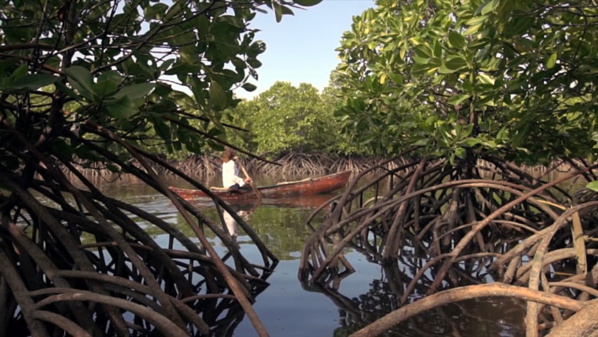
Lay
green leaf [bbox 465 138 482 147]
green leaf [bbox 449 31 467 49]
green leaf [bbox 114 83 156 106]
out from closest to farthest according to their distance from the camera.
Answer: green leaf [bbox 114 83 156 106], green leaf [bbox 449 31 467 49], green leaf [bbox 465 138 482 147]

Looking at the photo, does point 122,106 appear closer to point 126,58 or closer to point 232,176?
point 126,58

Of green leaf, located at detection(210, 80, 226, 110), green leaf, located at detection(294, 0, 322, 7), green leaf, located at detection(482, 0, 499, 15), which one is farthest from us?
green leaf, located at detection(210, 80, 226, 110)

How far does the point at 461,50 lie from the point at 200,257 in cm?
257

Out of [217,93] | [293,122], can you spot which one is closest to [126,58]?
[217,93]

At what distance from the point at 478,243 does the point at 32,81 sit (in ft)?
16.8

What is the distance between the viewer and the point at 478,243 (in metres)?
6.14

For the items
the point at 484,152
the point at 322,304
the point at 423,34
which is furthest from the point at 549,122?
the point at 322,304

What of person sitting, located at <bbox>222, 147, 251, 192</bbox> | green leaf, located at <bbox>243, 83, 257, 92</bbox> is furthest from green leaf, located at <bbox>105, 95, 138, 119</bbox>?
person sitting, located at <bbox>222, 147, 251, 192</bbox>

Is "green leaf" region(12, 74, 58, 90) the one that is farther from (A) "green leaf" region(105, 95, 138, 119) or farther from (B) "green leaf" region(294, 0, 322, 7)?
(B) "green leaf" region(294, 0, 322, 7)

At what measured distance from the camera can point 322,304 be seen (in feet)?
15.2

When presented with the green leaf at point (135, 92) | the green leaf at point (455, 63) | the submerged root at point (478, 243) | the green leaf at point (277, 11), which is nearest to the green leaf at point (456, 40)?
the green leaf at point (455, 63)

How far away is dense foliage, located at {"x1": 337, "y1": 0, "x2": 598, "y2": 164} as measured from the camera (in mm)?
3592

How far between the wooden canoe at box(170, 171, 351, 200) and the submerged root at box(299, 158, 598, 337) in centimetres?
580

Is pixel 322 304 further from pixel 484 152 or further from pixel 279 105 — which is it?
pixel 279 105
